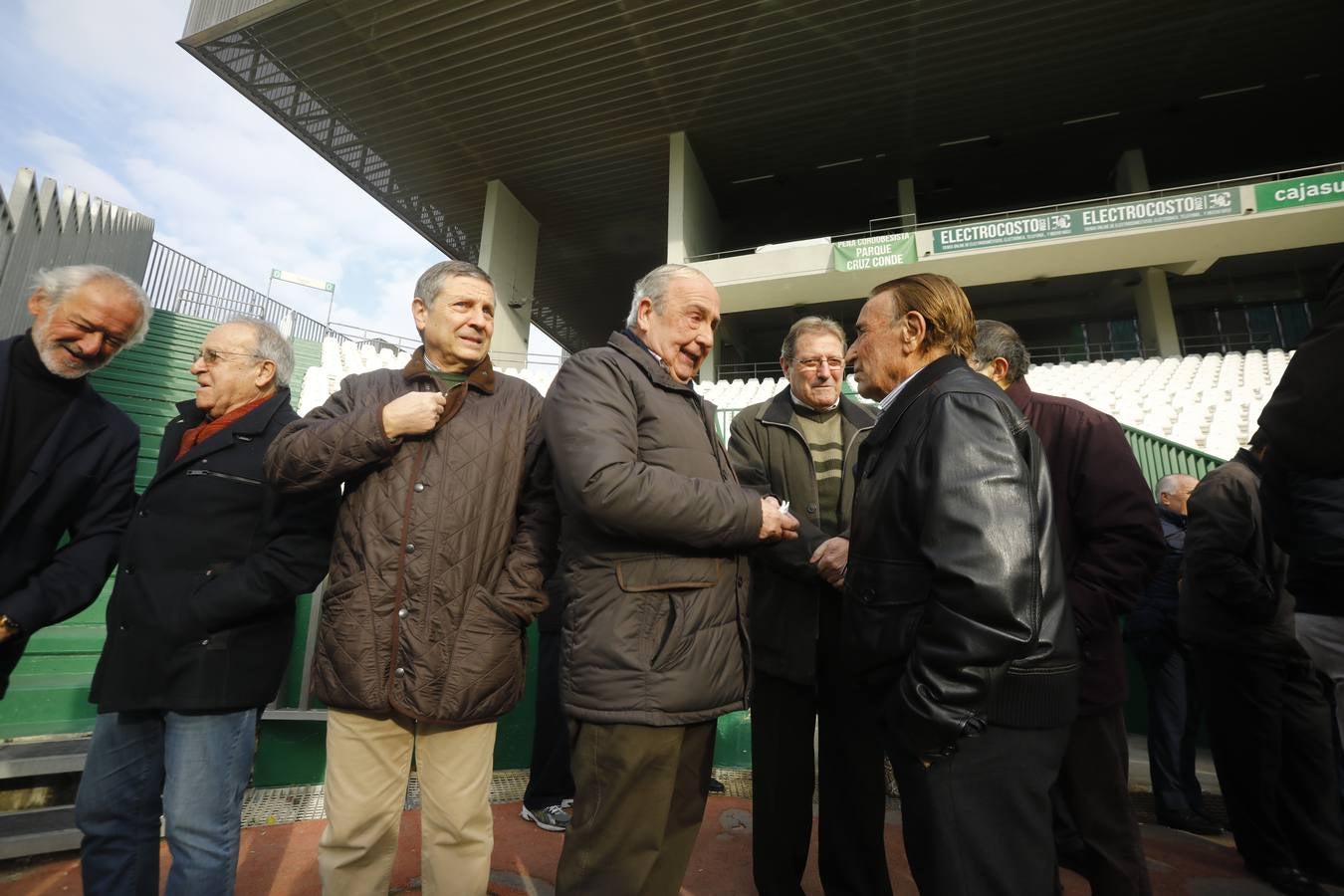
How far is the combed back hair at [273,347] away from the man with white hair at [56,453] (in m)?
0.30

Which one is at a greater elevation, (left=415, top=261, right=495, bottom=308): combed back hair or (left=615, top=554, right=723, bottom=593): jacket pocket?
(left=415, top=261, right=495, bottom=308): combed back hair

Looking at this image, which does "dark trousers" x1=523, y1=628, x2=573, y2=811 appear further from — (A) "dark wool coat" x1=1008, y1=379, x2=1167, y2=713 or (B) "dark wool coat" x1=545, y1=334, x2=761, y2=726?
(A) "dark wool coat" x1=1008, y1=379, x2=1167, y2=713

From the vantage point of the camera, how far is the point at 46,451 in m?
1.73

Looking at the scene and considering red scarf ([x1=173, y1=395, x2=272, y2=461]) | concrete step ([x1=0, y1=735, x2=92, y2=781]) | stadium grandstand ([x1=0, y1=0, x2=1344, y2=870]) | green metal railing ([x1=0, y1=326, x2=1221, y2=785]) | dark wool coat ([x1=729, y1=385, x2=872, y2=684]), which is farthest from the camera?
stadium grandstand ([x1=0, y1=0, x2=1344, y2=870])

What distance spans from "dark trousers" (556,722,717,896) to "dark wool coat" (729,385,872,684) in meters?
0.69

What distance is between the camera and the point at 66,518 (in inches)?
71.5

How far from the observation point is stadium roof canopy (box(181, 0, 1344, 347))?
1359 centimetres

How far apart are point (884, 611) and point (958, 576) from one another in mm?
215

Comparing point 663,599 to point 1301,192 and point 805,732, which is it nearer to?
point 805,732

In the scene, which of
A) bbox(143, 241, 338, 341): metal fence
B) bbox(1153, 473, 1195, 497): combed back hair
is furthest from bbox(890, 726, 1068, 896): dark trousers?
bbox(143, 241, 338, 341): metal fence

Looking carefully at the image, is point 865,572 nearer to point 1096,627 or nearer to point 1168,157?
point 1096,627

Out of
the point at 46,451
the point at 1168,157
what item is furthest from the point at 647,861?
the point at 1168,157

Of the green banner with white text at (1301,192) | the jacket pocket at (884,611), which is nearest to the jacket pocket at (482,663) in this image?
the jacket pocket at (884,611)

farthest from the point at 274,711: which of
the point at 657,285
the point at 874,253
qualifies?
the point at 874,253
